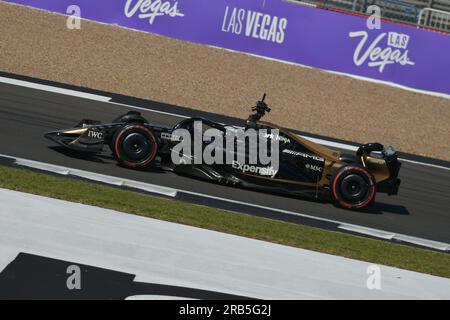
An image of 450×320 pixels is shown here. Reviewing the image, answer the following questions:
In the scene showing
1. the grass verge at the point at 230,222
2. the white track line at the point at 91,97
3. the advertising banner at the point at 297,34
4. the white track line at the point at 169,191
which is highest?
the advertising banner at the point at 297,34

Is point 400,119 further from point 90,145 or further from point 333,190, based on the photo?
point 90,145

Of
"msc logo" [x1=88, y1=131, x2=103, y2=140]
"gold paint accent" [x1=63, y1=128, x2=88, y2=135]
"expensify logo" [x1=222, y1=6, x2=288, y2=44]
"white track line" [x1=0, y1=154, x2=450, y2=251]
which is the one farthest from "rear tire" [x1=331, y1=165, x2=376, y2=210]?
"expensify logo" [x1=222, y1=6, x2=288, y2=44]

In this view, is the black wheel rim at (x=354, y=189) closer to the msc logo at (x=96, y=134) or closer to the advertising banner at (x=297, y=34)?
the msc logo at (x=96, y=134)

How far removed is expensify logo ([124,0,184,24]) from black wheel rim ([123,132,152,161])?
1003 centimetres

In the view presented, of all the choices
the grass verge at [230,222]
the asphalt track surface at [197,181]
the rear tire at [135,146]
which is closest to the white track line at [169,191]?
the asphalt track surface at [197,181]

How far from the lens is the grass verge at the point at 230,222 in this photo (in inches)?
403

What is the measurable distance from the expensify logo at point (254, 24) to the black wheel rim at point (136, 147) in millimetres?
10126

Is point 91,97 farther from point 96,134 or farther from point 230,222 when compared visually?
point 230,222

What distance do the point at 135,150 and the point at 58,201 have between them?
2.31 meters

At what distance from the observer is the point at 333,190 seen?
12.4 metres

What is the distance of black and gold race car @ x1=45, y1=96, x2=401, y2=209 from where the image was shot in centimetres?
1214

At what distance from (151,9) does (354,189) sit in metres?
11.3

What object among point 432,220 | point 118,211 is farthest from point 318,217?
point 118,211

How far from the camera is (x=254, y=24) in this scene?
21.8 meters
